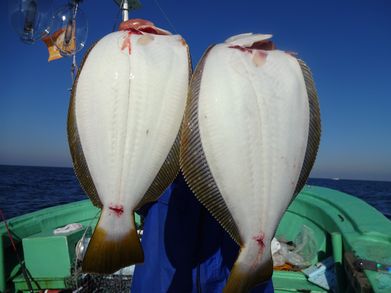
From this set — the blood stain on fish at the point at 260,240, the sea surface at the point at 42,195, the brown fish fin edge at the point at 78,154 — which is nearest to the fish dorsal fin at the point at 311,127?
the blood stain on fish at the point at 260,240

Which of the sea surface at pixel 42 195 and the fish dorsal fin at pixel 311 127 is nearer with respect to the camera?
the fish dorsal fin at pixel 311 127

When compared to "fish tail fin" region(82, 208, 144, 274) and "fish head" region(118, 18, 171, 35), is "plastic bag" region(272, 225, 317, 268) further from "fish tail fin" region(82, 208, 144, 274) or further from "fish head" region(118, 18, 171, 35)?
"fish head" region(118, 18, 171, 35)

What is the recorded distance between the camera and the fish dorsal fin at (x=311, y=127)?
1390 mm

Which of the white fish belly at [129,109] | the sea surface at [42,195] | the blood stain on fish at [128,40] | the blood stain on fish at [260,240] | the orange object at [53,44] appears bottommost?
the sea surface at [42,195]

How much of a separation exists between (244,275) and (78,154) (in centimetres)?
90

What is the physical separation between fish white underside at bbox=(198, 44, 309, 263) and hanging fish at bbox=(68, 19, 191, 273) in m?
0.15

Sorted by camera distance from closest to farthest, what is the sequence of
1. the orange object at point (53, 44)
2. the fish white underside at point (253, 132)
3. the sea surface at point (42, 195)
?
the fish white underside at point (253, 132), the orange object at point (53, 44), the sea surface at point (42, 195)

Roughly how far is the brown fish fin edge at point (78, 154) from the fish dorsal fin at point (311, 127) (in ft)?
3.03

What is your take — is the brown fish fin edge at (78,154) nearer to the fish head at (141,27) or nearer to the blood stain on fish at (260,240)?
the fish head at (141,27)

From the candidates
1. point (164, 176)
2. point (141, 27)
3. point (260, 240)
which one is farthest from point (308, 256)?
point (141, 27)

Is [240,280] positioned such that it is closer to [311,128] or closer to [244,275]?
[244,275]

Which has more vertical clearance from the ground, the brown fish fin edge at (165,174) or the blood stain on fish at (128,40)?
the blood stain on fish at (128,40)

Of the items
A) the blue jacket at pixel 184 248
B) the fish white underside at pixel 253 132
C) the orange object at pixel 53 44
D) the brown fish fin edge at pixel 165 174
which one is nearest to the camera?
the fish white underside at pixel 253 132

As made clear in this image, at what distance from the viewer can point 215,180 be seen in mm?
1326
